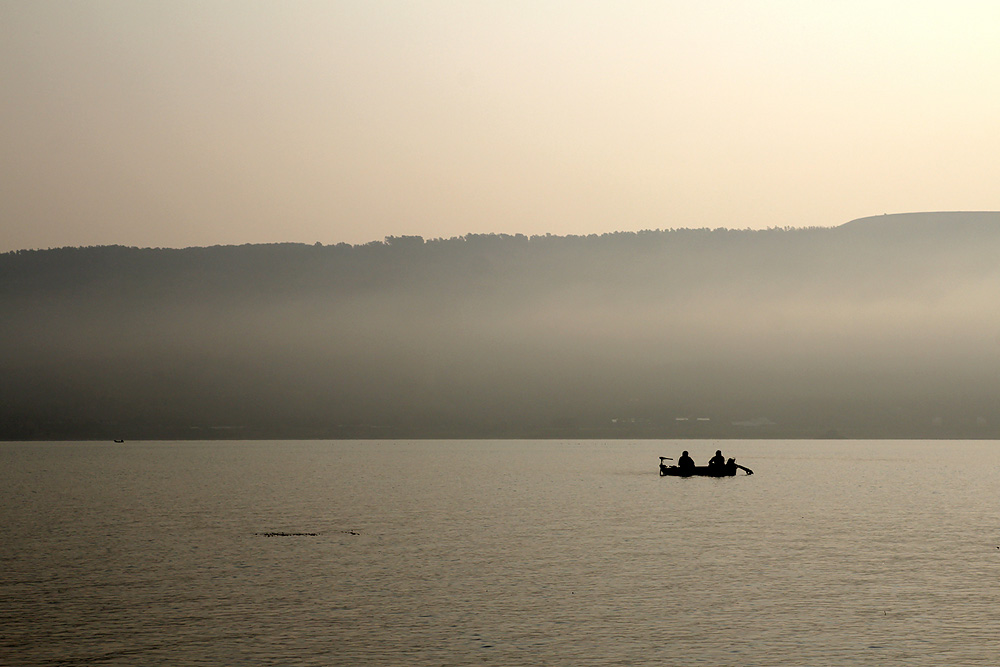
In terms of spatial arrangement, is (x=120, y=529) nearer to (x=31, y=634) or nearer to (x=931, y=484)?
(x=31, y=634)

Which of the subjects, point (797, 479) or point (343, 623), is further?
point (797, 479)

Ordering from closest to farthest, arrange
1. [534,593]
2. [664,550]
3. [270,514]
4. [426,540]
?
[534,593] → [664,550] → [426,540] → [270,514]

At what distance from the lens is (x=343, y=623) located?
134 feet

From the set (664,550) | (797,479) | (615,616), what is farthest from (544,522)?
(797,479)

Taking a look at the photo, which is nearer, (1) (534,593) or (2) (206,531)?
(1) (534,593)

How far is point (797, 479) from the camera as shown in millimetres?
171250

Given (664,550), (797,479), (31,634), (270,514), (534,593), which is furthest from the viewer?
(797,479)

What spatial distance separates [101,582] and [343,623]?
17.0m

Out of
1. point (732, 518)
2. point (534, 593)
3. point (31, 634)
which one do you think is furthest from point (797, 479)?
point (31, 634)

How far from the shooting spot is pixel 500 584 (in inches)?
2012

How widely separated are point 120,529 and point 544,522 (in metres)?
32.6

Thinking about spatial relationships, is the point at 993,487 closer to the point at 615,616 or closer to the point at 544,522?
the point at 544,522

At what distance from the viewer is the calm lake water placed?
3631 centimetres

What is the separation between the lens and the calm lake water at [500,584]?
36.3m
